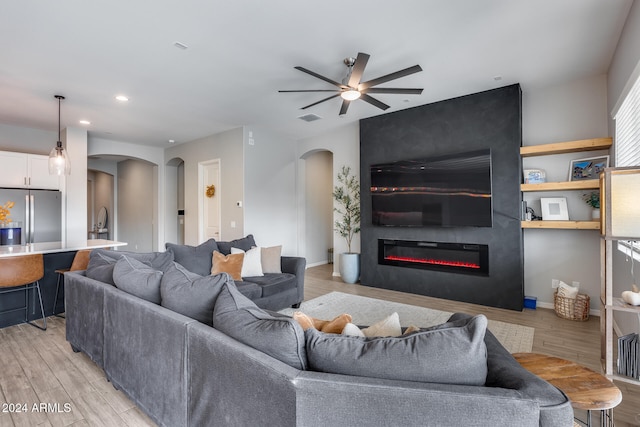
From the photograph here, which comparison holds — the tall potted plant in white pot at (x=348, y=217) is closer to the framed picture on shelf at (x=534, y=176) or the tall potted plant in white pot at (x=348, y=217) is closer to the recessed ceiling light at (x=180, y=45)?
the framed picture on shelf at (x=534, y=176)

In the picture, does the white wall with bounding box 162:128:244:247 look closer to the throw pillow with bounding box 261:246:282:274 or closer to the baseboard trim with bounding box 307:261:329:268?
the throw pillow with bounding box 261:246:282:274

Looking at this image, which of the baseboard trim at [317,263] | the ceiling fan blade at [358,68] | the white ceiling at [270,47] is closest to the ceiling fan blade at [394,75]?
the ceiling fan blade at [358,68]

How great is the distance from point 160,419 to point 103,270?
1.37m

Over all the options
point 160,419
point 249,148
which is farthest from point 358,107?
point 160,419

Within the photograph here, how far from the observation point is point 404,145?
16.0 feet

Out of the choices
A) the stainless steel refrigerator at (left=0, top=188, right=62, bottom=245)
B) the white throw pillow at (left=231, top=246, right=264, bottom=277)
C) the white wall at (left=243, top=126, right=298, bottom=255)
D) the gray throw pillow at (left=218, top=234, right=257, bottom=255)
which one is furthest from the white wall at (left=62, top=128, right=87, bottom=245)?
the white throw pillow at (left=231, top=246, right=264, bottom=277)

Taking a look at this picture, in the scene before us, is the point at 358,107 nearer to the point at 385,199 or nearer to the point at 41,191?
the point at 385,199

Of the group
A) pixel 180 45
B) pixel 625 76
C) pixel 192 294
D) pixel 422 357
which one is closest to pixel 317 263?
pixel 180 45

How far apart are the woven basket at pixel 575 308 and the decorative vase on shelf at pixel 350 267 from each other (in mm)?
2883

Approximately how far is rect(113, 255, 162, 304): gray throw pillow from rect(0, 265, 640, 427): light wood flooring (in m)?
0.73

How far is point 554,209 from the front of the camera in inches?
153

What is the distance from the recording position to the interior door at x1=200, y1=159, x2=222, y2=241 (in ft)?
20.4

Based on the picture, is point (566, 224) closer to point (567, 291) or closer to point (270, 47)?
point (567, 291)

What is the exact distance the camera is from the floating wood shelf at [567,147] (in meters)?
3.40
